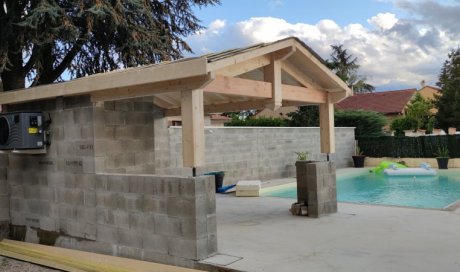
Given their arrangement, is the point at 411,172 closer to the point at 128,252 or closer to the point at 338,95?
the point at 338,95

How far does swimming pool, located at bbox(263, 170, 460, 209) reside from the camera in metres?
12.3

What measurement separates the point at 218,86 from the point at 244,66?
714mm

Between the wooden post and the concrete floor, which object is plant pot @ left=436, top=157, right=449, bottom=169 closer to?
the concrete floor

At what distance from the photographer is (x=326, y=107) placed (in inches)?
356

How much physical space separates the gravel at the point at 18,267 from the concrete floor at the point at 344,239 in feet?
8.67

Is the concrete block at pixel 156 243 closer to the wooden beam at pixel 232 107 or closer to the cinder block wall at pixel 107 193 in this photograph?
the cinder block wall at pixel 107 193

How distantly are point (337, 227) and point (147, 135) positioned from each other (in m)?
3.67

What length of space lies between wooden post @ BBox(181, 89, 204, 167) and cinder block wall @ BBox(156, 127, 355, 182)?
694 cm

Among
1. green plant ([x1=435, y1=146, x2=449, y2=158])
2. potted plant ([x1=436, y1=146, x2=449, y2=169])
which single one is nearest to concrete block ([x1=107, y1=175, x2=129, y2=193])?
potted plant ([x1=436, y1=146, x2=449, y2=169])

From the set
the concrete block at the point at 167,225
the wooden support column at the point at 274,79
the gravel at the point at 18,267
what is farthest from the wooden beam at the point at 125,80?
the gravel at the point at 18,267

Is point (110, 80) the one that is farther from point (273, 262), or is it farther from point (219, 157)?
point (219, 157)

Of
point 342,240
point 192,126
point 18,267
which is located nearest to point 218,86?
point 192,126

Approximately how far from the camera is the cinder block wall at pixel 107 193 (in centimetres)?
570

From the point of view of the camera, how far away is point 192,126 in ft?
18.5
